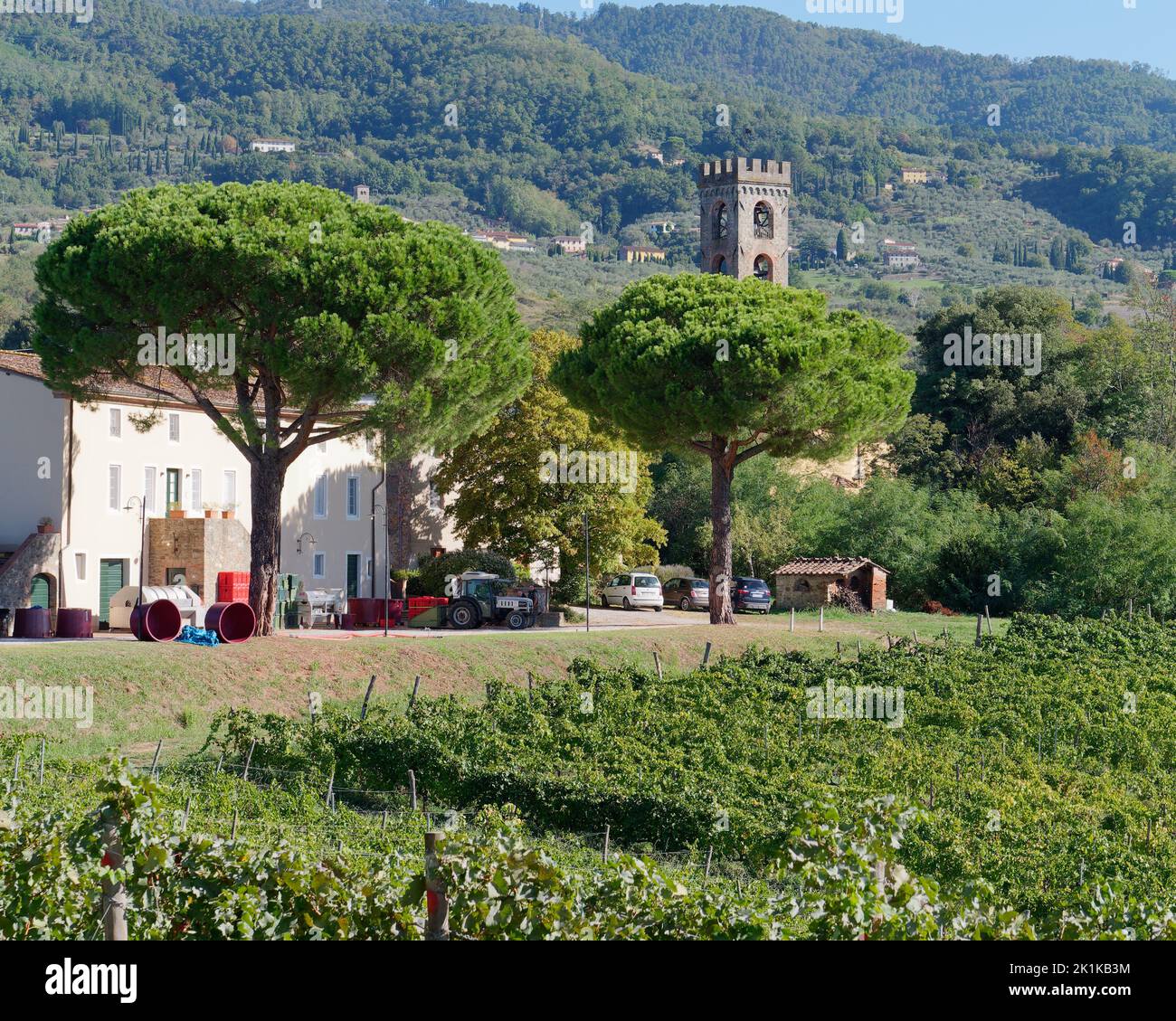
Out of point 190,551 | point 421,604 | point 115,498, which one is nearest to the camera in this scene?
point 115,498

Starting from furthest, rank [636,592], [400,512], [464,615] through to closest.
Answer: [636,592] → [400,512] → [464,615]

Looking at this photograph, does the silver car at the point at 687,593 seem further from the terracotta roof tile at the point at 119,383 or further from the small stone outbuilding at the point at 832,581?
the terracotta roof tile at the point at 119,383

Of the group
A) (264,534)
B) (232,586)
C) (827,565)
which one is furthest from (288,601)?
(827,565)

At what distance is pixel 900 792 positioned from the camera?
21031mm

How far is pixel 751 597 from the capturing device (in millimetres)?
55094

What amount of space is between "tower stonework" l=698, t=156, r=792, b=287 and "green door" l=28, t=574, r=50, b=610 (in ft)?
189

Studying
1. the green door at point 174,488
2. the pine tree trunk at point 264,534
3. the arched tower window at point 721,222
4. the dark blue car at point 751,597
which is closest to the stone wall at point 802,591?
the dark blue car at point 751,597

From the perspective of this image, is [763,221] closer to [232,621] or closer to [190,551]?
[190,551]

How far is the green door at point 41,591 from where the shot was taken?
3847 centimetres

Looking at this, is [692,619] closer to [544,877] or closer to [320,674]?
[320,674]

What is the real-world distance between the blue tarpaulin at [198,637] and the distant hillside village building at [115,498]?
433cm

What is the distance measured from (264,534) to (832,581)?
2456cm
